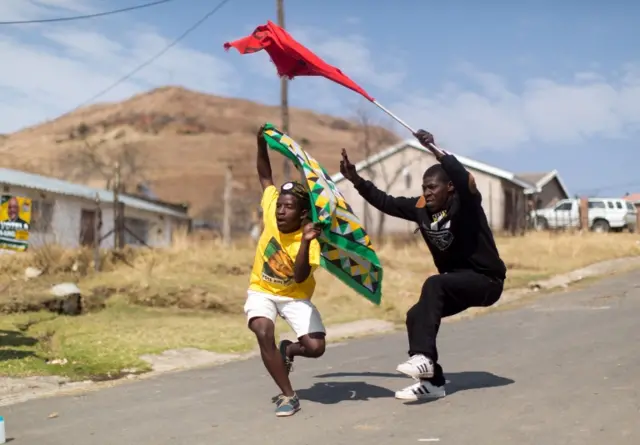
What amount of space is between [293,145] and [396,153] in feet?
123

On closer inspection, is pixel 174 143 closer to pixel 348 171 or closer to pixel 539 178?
pixel 539 178

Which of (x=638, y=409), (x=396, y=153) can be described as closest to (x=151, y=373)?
(x=638, y=409)

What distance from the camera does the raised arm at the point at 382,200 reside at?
6.50m

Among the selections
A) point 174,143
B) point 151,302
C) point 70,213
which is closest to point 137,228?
point 70,213

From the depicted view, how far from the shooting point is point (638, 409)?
5.47 meters

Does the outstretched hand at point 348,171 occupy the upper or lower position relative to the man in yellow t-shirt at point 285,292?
upper

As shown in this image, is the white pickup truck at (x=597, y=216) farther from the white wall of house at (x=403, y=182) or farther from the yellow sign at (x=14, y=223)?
the yellow sign at (x=14, y=223)

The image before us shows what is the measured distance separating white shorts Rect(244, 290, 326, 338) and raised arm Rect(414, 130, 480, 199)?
141 cm

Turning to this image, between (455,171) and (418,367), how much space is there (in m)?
1.45

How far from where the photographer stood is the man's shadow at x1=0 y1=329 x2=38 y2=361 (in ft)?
30.7

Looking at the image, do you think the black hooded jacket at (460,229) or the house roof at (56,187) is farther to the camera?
the house roof at (56,187)

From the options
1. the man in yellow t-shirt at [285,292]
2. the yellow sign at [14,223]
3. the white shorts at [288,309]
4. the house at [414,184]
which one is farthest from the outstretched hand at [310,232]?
the house at [414,184]

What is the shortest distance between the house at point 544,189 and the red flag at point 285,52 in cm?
3805

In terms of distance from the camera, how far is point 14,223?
16609 mm
